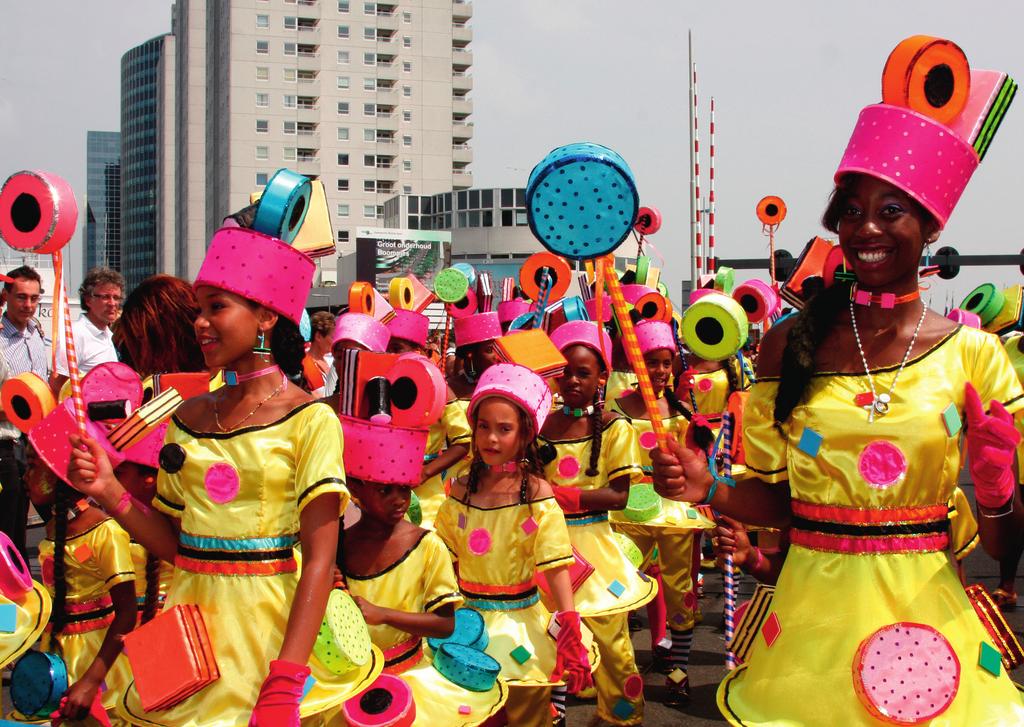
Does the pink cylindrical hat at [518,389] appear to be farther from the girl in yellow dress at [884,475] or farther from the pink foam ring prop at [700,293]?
the pink foam ring prop at [700,293]

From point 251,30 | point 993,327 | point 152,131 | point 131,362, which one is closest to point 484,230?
point 251,30

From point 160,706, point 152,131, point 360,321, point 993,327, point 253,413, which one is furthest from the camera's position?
point 152,131

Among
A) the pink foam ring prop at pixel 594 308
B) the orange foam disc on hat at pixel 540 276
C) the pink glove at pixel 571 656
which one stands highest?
the orange foam disc on hat at pixel 540 276

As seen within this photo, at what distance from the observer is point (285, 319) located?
3143mm

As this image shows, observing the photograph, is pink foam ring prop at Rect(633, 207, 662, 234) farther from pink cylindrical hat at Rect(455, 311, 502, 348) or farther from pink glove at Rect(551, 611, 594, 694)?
pink glove at Rect(551, 611, 594, 694)

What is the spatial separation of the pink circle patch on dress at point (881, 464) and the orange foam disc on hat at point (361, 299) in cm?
508

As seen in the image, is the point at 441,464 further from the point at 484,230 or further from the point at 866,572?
the point at 484,230

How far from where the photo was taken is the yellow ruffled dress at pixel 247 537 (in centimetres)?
290

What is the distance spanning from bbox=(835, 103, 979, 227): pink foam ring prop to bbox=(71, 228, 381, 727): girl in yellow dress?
1.56 m

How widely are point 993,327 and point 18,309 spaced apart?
8132mm

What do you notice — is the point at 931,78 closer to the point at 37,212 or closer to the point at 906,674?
the point at 906,674

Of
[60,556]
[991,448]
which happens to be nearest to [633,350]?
[991,448]

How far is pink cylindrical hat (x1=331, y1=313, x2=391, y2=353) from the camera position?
22.2 feet

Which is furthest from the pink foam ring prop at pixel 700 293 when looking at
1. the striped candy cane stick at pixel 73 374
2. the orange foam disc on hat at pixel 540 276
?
the striped candy cane stick at pixel 73 374
